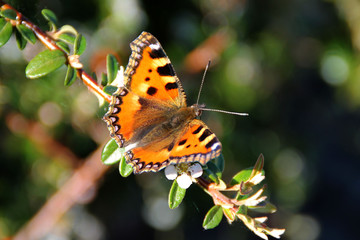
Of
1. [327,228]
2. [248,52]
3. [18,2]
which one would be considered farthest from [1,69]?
[327,228]

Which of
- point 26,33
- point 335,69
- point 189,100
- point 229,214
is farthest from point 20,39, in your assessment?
point 335,69

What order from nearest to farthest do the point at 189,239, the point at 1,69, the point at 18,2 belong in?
1. the point at 18,2
2. the point at 1,69
3. the point at 189,239

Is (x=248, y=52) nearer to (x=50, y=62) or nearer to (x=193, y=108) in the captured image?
(x=193, y=108)

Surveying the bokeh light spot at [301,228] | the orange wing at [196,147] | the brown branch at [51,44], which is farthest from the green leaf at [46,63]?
the bokeh light spot at [301,228]

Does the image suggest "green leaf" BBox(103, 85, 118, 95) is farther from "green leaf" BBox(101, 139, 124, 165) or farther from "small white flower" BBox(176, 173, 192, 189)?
"small white flower" BBox(176, 173, 192, 189)

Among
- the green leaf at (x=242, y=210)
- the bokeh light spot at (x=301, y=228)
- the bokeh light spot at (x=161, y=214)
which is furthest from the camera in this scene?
the bokeh light spot at (x=301, y=228)

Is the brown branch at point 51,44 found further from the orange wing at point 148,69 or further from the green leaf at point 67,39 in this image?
the orange wing at point 148,69

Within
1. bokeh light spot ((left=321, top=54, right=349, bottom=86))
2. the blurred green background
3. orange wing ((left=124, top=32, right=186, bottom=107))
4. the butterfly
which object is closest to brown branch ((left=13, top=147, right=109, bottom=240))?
the blurred green background
